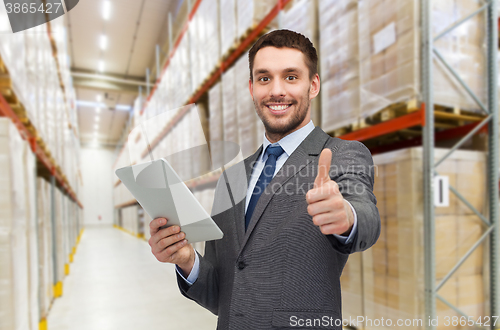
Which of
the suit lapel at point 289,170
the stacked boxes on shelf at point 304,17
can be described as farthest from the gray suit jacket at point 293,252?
the stacked boxes on shelf at point 304,17

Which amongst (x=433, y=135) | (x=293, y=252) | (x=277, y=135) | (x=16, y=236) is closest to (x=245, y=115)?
(x=433, y=135)

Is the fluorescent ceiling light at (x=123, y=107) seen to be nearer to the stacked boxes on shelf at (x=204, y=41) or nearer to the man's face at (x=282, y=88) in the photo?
the stacked boxes on shelf at (x=204, y=41)

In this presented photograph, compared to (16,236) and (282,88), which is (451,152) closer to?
(282,88)

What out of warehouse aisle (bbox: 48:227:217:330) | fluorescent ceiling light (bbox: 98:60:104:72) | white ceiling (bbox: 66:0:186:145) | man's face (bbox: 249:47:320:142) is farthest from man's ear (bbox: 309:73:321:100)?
fluorescent ceiling light (bbox: 98:60:104:72)

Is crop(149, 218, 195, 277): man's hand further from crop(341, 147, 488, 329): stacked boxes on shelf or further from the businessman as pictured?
crop(341, 147, 488, 329): stacked boxes on shelf

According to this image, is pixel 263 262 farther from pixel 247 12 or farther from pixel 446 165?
pixel 247 12

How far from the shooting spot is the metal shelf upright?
2.66 m

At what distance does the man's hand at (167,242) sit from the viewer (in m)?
1.00

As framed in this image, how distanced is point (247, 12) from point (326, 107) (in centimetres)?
190

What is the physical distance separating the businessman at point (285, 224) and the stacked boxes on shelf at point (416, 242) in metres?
1.96

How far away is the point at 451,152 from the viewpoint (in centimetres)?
283

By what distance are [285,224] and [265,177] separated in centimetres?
21

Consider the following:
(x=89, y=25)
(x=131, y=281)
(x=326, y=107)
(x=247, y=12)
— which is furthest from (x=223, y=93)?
(x=89, y=25)

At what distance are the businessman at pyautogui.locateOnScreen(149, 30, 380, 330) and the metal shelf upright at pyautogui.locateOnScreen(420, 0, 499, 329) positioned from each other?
76.0 inches
